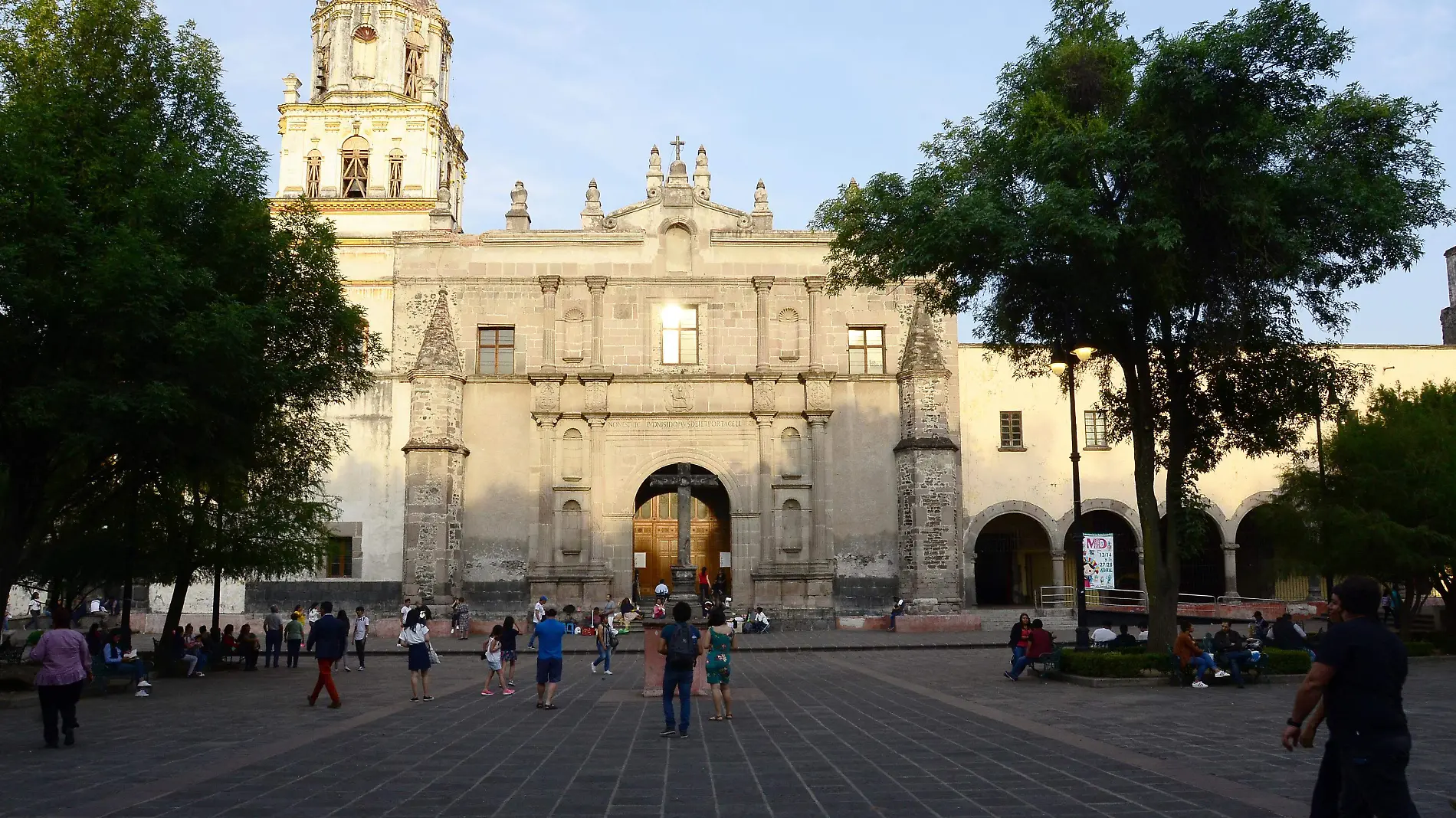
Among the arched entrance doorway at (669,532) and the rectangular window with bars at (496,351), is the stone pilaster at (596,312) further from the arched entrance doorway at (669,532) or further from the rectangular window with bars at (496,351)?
the arched entrance doorway at (669,532)

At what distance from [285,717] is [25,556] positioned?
7.69 meters

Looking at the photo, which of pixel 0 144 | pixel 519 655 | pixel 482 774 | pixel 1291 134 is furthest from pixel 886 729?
pixel 519 655

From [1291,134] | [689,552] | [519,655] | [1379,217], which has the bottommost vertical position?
[519,655]

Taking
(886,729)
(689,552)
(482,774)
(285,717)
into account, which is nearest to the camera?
(482,774)

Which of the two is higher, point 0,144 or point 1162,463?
point 0,144

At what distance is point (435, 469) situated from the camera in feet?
120

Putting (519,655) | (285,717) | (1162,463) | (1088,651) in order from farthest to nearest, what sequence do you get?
(519,655), (1162,463), (1088,651), (285,717)

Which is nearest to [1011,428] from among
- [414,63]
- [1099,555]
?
[1099,555]

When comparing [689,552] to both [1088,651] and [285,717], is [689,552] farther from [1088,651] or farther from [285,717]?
[285,717]

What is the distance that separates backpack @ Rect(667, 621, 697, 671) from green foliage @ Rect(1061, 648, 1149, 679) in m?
8.64

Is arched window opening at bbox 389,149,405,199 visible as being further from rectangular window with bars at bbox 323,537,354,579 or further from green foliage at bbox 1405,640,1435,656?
green foliage at bbox 1405,640,1435,656

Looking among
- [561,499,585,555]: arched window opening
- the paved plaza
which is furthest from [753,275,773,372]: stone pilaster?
the paved plaza

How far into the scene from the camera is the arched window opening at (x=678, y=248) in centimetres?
3947

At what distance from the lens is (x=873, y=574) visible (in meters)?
38.0
